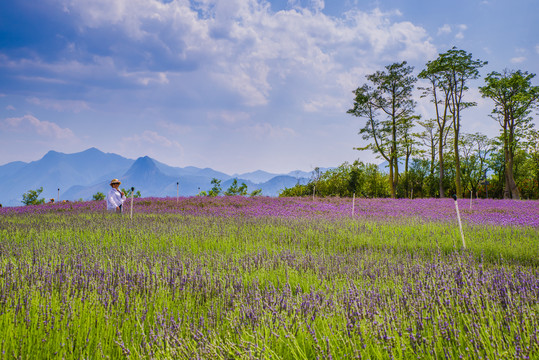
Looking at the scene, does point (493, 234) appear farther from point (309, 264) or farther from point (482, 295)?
point (482, 295)

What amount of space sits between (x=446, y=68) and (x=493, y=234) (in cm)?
2054

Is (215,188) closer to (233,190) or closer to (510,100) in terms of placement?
(233,190)

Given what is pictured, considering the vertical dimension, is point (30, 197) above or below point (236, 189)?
below

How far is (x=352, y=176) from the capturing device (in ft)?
96.8

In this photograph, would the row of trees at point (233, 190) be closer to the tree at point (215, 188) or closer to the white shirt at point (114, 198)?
the tree at point (215, 188)

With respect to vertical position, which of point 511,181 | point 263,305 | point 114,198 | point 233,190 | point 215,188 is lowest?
point 263,305

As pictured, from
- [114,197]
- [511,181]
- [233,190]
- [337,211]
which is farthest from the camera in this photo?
[233,190]

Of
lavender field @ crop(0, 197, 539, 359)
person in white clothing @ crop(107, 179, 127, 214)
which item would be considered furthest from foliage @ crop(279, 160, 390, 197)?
lavender field @ crop(0, 197, 539, 359)

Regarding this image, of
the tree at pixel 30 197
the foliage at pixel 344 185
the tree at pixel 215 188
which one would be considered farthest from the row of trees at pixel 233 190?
the tree at pixel 30 197

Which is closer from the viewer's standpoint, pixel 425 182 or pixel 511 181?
pixel 511 181

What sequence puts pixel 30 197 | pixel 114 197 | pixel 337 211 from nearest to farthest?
pixel 114 197 → pixel 337 211 → pixel 30 197

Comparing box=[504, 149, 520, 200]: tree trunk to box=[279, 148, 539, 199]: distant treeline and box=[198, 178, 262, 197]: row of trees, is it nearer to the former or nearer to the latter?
box=[279, 148, 539, 199]: distant treeline

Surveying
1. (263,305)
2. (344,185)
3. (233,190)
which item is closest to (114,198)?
(263,305)

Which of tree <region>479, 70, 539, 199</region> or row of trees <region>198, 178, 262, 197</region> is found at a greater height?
tree <region>479, 70, 539, 199</region>
